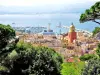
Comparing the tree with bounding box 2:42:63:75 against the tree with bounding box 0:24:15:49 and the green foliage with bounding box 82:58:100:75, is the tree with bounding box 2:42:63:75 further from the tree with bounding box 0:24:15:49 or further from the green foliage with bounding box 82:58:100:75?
the green foliage with bounding box 82:58:100:75

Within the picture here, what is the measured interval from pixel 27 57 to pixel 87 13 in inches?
116

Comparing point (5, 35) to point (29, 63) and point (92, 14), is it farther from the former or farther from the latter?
point (92, 14)

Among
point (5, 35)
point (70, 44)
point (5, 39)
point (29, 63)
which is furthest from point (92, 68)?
point (70, 44)

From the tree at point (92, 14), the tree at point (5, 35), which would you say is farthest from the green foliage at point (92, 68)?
the tree at point (5, 35)

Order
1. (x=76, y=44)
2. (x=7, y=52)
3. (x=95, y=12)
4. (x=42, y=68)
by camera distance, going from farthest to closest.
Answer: (x=76, y=44), (x=7, y=52), (x=42, y=68), (x=95, y=12)

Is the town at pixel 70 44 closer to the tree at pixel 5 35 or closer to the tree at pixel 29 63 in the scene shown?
the tree at pixel 5 35

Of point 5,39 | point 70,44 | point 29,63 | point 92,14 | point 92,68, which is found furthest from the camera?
point 70,44

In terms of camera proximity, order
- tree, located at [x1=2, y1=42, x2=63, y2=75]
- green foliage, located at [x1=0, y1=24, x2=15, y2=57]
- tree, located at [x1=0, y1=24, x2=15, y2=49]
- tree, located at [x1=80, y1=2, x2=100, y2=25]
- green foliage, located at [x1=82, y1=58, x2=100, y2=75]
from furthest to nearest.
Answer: tree, located at [x1=0, y1=24, x2=15, y2=49] < green foliage, located at [x1=0, y1=24, x2=15, y2=57] < tree, located at [x1=2, y1=42, x2=63, y2=75] < green foliage, located at [x1=82, y1=58, x2=100, y2=75] < tree, located at [x1=80, y1=2, x2=100, y2=25]

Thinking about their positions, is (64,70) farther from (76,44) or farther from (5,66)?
(76,44)

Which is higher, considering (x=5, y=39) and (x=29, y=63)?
(x=5, y=39)

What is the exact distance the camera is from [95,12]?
9234 millimetres

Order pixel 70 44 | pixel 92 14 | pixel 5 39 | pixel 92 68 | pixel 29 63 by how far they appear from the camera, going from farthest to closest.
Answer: pixel 70 44 → pixel 5 39 → pixel 29 63 → pixel 92 68 → pixel 92 14

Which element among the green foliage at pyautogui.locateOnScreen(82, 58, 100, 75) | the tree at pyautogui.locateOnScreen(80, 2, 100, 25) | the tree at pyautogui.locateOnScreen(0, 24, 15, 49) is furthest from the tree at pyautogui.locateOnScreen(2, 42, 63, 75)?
the tree at pyautogui.locateOnScreen(80, 2, 100, 25)

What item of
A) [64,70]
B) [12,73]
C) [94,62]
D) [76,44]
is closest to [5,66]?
[12,73]
